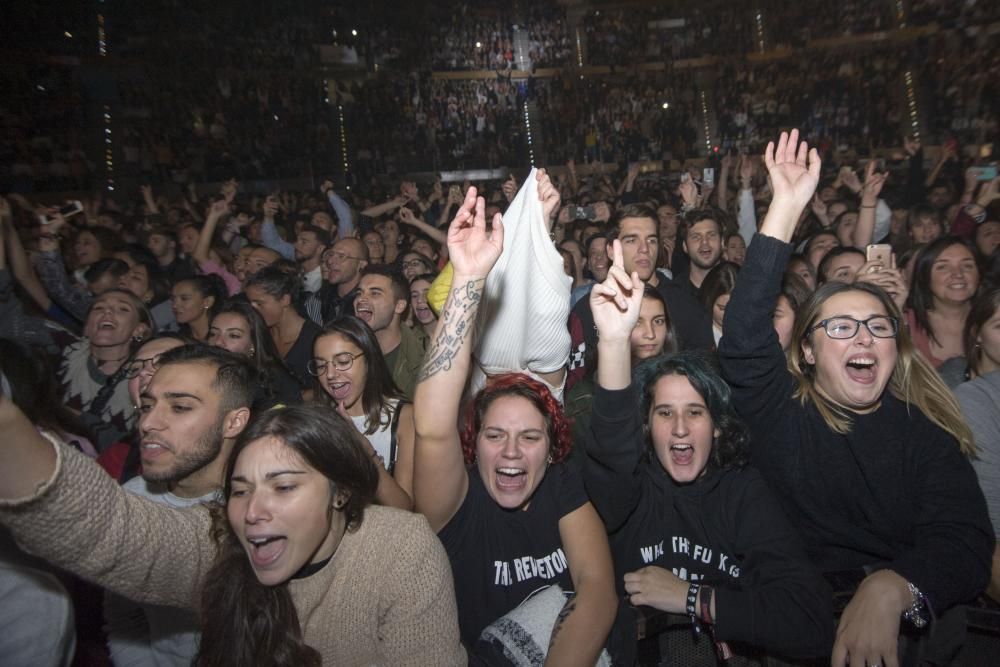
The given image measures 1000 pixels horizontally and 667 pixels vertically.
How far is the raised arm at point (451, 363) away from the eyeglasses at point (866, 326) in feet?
3.65

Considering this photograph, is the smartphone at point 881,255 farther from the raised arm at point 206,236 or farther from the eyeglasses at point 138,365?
the raised arm at point 206,236

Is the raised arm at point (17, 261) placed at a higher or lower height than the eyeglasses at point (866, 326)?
higher

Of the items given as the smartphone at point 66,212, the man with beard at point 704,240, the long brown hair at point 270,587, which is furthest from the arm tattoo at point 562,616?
the smartphone at point 66,212

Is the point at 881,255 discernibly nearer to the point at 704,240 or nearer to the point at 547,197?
the point at 547,197

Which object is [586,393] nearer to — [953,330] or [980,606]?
[980,606]

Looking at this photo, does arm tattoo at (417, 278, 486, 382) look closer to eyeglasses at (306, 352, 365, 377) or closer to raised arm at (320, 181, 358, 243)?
eyeglasses at (306, 352, 365, 377)

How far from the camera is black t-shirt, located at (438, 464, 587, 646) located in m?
1.90

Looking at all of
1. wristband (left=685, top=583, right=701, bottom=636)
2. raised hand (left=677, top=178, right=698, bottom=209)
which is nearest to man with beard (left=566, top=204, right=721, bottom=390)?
raised hand (left=677, top=178, right=698, bottom=209)

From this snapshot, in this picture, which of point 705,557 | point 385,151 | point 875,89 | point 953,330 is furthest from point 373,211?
point 875,89

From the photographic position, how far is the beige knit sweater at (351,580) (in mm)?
1384

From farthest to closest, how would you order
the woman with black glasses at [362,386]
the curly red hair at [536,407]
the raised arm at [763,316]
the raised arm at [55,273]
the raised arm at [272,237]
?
the raised arm at [272,237] < the raised arm at [55,273] < the woman with black glasses at [362,386] < the curly red hair at [536,407] < the raised arm at [763,316]

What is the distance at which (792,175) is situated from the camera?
1983mm

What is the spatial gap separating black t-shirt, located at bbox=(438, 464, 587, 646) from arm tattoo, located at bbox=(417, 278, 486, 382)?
1.69ft

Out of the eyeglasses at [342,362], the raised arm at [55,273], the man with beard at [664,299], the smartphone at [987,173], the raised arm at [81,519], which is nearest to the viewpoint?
the raised arm at [81,519]
